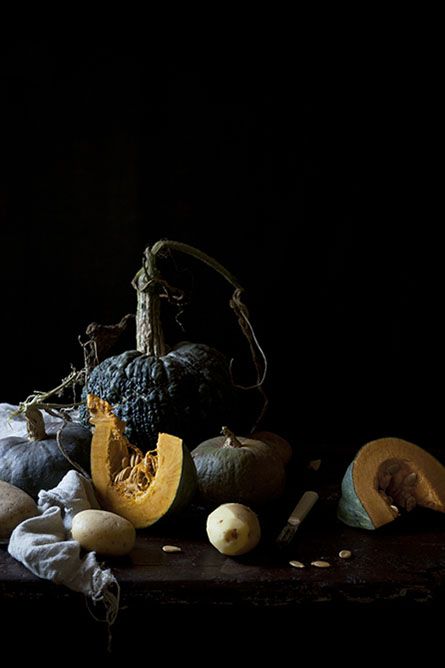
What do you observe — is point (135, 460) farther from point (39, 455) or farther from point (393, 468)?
point (393, 468)

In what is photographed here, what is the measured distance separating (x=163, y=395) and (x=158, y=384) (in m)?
0.03

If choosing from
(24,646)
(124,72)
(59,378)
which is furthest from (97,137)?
(24,646)

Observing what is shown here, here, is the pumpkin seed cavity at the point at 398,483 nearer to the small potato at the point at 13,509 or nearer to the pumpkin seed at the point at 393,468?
the pumpkin seed at the point at 393,468

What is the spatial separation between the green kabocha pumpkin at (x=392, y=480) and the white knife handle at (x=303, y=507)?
0.19ft

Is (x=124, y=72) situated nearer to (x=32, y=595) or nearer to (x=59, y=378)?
(x=59, y=378)

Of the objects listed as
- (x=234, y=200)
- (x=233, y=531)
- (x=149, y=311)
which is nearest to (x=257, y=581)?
(x=233, y=531)

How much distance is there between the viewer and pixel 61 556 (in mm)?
1436

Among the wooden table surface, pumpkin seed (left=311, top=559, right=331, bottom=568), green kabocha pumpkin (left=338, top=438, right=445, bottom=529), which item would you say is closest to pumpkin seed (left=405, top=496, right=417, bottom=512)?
green kabocha pumpkin (left=338, top=438, right=445, bottom=529)

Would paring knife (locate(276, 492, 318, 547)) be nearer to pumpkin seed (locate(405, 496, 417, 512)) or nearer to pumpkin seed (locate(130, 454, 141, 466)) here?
Answer: pumpkin seed (locate(405, 496, 417, 512))

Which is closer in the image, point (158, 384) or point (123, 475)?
point (123, 475)

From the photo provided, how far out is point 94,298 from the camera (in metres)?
2.46

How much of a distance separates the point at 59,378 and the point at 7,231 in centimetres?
40

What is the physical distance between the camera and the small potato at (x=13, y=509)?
1555 mm

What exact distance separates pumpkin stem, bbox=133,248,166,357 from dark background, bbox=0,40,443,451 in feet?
1.16
